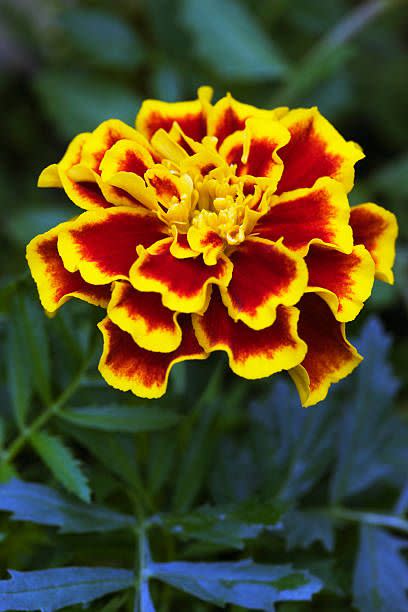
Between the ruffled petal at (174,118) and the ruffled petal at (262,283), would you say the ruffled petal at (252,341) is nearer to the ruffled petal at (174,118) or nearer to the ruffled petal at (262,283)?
the ruffled petal at (262,283)

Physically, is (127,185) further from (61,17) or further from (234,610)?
(61,17)

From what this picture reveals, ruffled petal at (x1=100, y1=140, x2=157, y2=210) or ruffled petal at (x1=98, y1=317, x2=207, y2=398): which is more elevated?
ruffled petal at (x1=100, y1=140, x2=157, y2=210)

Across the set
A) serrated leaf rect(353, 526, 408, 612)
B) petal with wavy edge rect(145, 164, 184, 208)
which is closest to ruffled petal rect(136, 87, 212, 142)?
petal with wavy edge rect(145, 164, 184, 208)

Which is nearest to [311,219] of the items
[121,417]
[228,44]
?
[121,417]

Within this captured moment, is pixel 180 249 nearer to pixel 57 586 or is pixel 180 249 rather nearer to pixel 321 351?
pixel 321 351

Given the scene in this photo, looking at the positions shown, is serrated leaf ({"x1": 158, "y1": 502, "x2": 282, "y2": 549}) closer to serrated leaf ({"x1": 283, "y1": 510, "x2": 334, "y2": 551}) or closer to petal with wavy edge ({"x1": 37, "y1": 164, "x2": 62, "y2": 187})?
A: serrated leaf ({"x1": 283, "y1": 510, "x2": 334, "y2": 551})

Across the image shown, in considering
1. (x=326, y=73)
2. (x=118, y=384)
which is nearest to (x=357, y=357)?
(x=118, y=384)

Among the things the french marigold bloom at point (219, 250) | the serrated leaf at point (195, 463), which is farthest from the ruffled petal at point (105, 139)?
the serrated leaf at point (195, 463)
